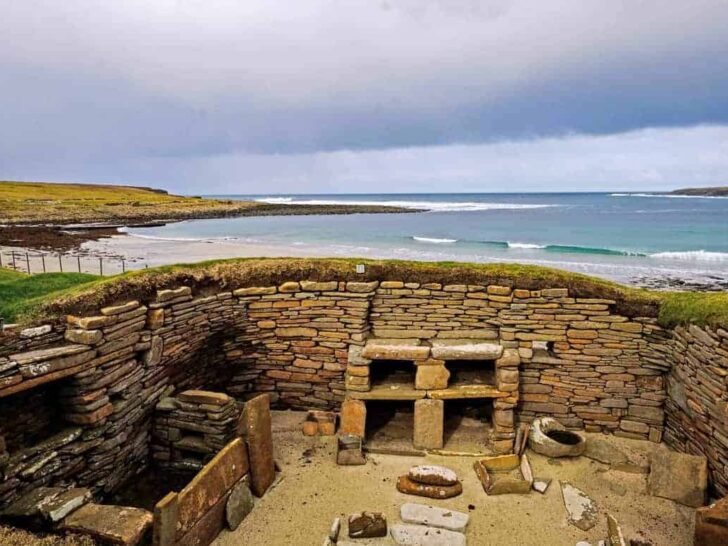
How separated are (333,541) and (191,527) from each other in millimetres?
1544

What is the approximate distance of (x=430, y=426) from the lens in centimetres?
730

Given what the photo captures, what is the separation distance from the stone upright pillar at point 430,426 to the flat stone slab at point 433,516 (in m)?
1.39

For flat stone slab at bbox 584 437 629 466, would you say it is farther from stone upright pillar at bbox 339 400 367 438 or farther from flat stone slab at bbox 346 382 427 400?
stone upright pillar at bbox 339 400 367 438

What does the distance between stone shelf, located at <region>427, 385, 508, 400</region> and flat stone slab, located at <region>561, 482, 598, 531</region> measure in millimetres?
1527

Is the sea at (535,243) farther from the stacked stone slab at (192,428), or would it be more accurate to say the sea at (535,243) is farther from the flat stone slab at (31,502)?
the flat stone slab at (31,502)

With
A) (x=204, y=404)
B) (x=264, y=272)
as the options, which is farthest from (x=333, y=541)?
(x=264, y=272)

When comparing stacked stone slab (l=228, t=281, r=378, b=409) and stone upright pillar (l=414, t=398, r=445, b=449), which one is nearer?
stone upright pillar (l=414, t=398, r=445, b=449)

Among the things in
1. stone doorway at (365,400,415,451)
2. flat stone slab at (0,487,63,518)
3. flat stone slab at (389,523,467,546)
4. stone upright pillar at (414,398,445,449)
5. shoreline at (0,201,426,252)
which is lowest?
flat stone slab at (389,523,467,546)

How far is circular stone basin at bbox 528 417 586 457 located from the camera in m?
7.01

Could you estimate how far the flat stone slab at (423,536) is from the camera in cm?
532

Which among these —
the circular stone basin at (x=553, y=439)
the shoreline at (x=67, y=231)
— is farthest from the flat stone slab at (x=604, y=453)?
the shoreline at (x=67, y=231)

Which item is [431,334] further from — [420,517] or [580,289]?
[420,517]

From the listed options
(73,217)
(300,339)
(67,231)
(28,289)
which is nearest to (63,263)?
(28,289)

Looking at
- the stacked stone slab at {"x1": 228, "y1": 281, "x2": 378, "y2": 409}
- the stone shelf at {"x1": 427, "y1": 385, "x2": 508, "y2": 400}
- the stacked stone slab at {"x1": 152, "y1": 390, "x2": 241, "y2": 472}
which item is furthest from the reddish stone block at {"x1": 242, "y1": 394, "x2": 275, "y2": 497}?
the stone shelf at {"x1": 427, "y1": 385, "x2": 508, "y2": 400}
